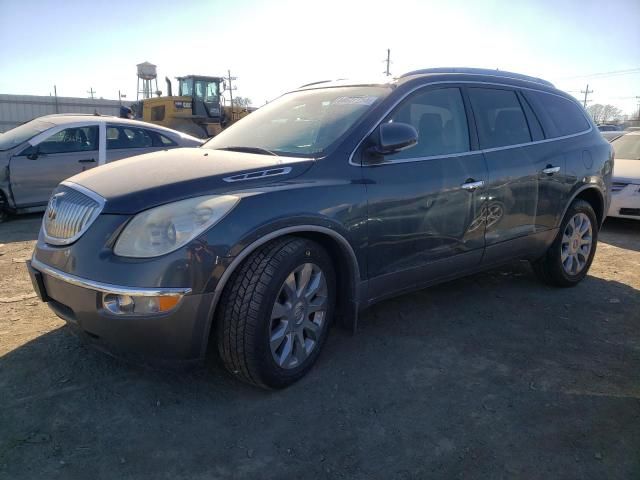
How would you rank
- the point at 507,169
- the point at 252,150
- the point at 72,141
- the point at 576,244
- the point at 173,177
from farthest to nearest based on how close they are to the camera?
the point at 72,141 → the point at 576,244 → the point at 507,169 → the point at 252,150 → the point at 173,177

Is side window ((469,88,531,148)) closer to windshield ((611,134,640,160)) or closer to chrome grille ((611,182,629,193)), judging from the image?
chrome grille ((611,182,629,193))

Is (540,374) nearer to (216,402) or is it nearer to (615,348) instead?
(615,348)

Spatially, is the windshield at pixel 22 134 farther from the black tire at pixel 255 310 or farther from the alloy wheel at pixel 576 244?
the alloy wheel at pixel 576 244

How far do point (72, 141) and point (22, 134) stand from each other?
0.72m

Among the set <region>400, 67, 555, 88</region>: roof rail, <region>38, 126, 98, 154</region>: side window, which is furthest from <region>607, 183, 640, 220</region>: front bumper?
<region>38, 126, 98, 154</region>: side window

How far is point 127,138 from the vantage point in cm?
780

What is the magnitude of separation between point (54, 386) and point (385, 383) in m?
1.89

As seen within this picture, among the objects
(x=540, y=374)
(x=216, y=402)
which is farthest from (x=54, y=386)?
(x=540, y=374)

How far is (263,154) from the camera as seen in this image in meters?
3.17

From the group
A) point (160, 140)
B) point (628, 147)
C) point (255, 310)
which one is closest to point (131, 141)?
point (160, 140)

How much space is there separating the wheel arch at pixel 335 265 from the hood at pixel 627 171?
6.12m

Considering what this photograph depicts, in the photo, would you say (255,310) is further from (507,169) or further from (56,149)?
(56,149)

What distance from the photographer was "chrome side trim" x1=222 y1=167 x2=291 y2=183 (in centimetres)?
266

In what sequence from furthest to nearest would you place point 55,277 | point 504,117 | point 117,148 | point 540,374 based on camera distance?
point 117,148
point 504,117
point 540,374
point 55,277
